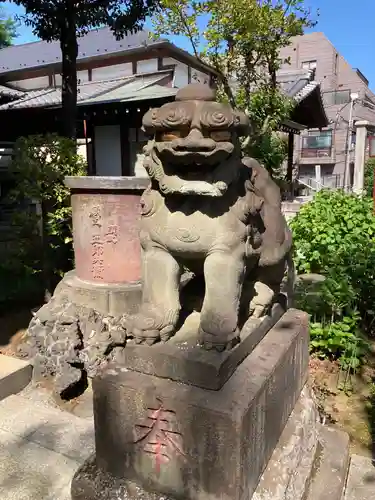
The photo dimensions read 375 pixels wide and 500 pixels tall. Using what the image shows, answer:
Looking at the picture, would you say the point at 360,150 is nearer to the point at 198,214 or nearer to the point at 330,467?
the point at 330,467

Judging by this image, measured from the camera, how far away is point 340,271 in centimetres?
375

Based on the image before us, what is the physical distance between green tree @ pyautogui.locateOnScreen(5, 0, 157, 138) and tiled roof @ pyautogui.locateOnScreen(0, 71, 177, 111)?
1648 millimetres

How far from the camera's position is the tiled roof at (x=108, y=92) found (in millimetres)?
8594

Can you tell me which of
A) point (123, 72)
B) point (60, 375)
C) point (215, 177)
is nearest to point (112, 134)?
point (123, 72)

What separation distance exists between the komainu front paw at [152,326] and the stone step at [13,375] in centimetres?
205

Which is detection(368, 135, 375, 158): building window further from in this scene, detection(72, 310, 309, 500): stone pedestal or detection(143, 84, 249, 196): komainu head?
detection(72, 310, 309, 500): stone pedestal

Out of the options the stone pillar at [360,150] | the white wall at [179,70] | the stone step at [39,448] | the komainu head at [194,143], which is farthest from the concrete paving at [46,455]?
the white wall at [179,70]

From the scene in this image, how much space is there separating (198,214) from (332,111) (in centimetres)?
2330

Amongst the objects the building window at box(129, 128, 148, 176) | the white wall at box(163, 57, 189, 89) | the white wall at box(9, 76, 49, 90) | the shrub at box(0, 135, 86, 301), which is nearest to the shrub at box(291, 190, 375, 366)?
→ the shrub at box(0, 135, 86, 301)

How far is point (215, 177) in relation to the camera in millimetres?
1590

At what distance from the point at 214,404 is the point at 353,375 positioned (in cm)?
245

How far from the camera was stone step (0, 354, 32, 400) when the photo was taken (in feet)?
10.8

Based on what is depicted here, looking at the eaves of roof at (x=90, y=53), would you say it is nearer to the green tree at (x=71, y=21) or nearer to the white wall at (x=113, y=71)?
the white wall at (x=113, y=71)

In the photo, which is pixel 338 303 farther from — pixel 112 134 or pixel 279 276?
pixel 112 134
